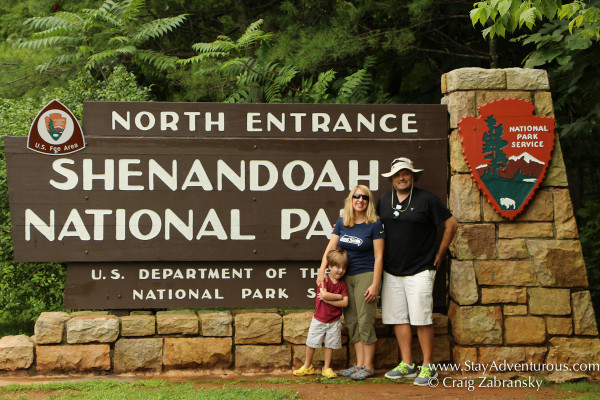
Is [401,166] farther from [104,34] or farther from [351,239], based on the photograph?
[104,34]

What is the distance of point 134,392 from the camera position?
5.25 meters

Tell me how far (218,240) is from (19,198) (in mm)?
1839

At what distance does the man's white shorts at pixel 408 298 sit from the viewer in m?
5.54

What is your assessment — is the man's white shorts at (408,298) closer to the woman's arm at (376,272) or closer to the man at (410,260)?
the man at (410,260)

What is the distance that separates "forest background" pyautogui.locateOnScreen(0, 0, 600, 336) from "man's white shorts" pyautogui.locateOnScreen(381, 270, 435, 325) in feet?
8.56

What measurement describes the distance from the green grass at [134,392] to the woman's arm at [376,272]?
1019mm

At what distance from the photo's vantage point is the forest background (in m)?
6.86

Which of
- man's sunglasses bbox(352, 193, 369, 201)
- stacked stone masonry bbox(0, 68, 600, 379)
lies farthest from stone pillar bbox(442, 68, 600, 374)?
man's sunglasses bbox(352, 193, 369, 201)

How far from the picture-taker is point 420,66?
995 cm

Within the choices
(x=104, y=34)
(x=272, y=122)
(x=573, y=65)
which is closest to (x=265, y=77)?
(x=272, y=122)

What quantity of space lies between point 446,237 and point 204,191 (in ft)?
7.35

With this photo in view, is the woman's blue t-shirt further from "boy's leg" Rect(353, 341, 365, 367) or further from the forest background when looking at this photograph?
the forest background

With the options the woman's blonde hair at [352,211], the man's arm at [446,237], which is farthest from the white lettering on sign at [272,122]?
the man's arm at [446,237]

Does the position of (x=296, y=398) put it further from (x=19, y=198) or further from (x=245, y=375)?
(x=19, y=198)
